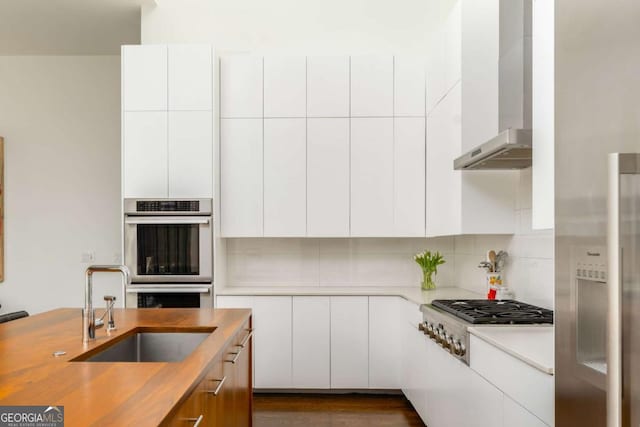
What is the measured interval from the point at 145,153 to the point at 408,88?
82.2 inches

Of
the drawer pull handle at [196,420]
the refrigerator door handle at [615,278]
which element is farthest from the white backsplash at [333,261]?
the refrigerator door handle at [615,278]

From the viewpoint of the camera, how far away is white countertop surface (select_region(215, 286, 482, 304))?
3807mm

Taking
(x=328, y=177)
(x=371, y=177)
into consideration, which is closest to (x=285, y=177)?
(x=328, y=177)

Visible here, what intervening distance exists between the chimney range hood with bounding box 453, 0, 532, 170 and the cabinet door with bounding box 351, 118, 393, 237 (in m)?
1.23

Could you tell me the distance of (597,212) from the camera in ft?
3.51

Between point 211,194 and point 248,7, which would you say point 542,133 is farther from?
point 248,7

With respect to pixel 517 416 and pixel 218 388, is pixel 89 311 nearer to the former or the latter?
pixel 218 388

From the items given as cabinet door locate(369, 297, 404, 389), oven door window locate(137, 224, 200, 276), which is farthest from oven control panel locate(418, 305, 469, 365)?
oven door window locate(137, 224, 200, 276)

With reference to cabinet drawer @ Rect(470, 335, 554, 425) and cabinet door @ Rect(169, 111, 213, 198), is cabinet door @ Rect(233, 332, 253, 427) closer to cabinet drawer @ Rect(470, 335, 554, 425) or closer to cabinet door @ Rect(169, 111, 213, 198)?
cabinet drawer @ Rect(470, 335, 554, 425)

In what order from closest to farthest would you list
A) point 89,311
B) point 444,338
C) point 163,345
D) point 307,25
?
1. point 89,311
2. point 163,345
3. point 444,338
4. point 307,25

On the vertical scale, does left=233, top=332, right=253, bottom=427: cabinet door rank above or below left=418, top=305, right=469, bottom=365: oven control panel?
below

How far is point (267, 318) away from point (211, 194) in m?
1.02

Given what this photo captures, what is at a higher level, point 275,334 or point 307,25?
point 307,25

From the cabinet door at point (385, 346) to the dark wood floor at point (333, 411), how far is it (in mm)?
142
